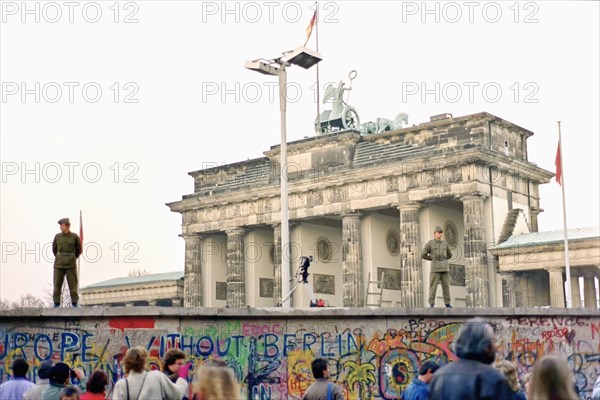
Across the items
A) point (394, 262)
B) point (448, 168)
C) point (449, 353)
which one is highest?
A: point (448, 168)

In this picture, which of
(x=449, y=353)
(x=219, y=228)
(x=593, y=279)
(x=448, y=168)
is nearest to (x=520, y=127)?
(x=448, y=168)

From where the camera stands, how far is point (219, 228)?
5731cm

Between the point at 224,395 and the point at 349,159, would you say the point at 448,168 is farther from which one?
the point at 224,395

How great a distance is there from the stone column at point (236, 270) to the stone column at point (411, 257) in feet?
39.5

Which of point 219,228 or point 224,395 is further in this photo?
point 219,228

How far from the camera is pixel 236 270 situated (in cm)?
5591

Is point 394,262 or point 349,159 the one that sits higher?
point 349,159

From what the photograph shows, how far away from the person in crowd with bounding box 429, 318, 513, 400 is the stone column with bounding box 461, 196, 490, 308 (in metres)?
38.5

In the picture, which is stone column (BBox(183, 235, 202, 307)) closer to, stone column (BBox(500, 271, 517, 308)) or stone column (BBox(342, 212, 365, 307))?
stone column (BBox(342, 212, 365, 307))

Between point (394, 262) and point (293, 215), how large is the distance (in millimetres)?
6467

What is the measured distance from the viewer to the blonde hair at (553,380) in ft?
19.9

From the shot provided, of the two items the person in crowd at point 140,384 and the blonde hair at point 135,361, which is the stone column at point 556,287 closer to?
the person in crowd at point 140,384

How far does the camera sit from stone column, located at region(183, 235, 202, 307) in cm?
5841

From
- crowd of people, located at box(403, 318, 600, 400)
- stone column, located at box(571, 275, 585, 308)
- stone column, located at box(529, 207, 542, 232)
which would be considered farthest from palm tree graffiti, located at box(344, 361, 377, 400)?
stone column, located at box(529, 207, 542, 232)
